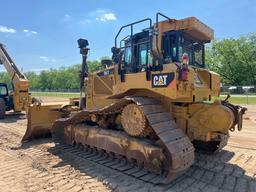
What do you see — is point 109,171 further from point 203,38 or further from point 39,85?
point 39,85

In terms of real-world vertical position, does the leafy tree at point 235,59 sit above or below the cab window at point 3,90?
above

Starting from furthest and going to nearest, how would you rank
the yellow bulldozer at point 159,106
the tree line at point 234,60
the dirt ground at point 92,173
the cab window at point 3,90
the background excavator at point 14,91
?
the tree line at point 234,60, the cab window at point 3,90, the background excavator at point 14,91, the yellow bulldozer at point 159,106, the dirt ground at point 92,173

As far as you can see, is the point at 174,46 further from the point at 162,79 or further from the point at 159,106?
the point at 159,106

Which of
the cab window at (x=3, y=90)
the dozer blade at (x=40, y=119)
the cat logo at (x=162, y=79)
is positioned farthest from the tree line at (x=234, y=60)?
the cat logo at (x=162, y=79)

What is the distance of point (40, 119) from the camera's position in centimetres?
925

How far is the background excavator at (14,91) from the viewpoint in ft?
50.2

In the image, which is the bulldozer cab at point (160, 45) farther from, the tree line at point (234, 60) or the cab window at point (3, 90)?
the tree line at point (234, 60)

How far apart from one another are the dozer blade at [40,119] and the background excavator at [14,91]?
20.1ft

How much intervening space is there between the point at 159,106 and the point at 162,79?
611mm

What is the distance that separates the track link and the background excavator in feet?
29.2

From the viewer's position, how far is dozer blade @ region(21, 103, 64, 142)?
9.09 m

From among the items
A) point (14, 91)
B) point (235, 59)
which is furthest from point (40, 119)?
point (235, 59)

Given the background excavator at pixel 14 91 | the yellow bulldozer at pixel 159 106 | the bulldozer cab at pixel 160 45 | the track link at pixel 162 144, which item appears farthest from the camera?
the background excavator at pixel 14 91

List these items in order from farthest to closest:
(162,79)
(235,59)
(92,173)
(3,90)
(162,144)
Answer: (235,59) < (3,90) < (92,173) < (162,79) < (162,144)
